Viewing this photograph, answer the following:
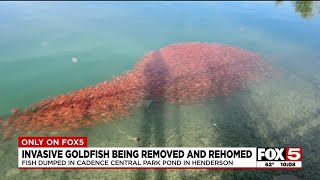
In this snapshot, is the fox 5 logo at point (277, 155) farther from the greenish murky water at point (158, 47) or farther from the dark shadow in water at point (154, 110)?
the dark shadow in water at point (154, 110)

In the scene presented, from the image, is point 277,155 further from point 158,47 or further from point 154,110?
point 158,47

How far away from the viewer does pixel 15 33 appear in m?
15.4

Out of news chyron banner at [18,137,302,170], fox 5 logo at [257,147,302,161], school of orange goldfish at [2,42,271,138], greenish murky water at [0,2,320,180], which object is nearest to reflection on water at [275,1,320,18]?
greenish murky water at [0,2,320,180]

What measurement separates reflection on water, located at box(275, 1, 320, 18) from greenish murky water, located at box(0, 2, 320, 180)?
0.09 m

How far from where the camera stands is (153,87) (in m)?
10.3

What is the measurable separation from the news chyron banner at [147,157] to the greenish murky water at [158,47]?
177mm

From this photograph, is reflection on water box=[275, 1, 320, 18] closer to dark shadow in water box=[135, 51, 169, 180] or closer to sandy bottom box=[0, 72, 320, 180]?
sandy bottom box=[0, 72, 320, 180]

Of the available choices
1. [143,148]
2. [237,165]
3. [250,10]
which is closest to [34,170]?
[143,148]

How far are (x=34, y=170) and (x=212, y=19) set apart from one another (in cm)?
1515

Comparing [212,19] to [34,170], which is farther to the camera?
[212,19]

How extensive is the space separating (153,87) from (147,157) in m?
3.62

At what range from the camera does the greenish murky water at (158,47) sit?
7.62 metres

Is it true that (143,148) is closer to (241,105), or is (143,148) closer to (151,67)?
(241,105)

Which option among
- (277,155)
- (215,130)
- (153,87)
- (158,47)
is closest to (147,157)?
(215,130)
